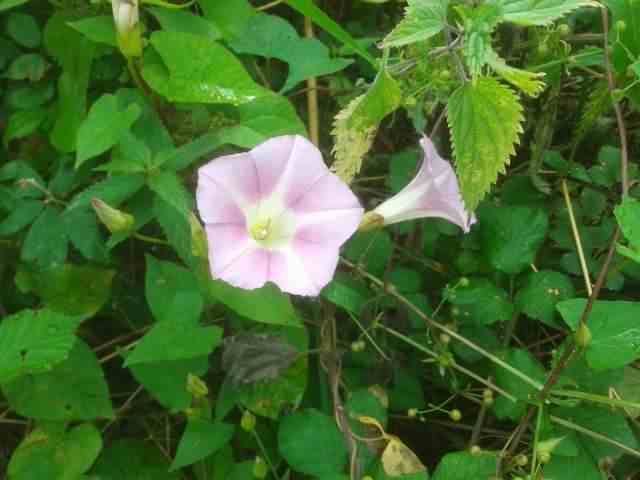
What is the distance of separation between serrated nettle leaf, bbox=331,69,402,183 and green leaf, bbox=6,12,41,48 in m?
0.52

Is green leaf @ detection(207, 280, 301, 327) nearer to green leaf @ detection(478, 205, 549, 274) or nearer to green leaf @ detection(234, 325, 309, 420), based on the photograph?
green leaf @ detection(234, 325, 309, 420)

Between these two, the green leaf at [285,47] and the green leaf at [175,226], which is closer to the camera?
the green leaf at [175,226]

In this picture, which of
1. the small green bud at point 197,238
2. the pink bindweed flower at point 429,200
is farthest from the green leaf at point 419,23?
the small green bud at point 197,238

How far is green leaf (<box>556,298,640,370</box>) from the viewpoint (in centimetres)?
83

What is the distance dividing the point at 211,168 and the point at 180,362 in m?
0.27

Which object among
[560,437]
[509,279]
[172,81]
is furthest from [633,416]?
[172,81]

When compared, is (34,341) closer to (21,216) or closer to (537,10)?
(21,216)

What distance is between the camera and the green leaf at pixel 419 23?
2.47 ft

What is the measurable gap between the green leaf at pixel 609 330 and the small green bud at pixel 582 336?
0.01 m

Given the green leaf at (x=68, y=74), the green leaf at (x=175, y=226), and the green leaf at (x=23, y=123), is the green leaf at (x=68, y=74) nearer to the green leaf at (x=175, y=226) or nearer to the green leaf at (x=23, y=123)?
the green leaf at (x=23, y=123)

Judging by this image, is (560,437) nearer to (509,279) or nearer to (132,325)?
(509,279)

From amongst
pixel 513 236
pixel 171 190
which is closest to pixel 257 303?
pixel 171 190

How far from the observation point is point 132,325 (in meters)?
1.13

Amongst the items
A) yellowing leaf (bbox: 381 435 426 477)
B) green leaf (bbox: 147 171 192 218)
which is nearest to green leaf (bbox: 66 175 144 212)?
green leaf (bbox: 147 171 192 218)
